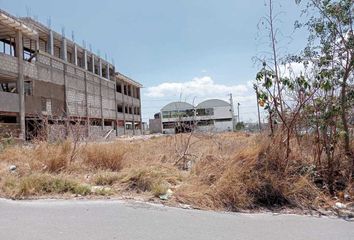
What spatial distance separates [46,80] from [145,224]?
35109 millimetres

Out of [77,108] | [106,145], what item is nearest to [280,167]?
[106,145]

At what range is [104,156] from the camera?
30.8 feet

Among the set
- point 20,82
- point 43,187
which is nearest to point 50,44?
point 20,82

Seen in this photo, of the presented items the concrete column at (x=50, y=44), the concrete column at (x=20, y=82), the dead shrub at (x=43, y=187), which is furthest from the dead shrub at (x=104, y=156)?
the concrete column at (x=50, y=44)

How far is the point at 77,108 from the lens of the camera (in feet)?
140

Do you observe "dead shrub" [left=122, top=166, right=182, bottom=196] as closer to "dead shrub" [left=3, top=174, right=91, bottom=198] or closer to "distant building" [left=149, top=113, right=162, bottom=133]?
"dead shrub" [left=3, top=174, right=91, bottom=198]

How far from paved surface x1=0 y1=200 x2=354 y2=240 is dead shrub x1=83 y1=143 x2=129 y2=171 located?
3.17 meters

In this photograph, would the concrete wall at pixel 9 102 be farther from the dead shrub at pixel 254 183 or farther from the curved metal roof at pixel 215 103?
the curved metal roof at pixel 215 103

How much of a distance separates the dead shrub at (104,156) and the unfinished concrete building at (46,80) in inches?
388

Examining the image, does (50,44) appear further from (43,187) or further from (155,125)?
(155,125)

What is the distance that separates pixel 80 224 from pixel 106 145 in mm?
5176

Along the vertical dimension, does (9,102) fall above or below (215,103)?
below

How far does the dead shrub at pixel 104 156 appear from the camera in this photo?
9155 mm

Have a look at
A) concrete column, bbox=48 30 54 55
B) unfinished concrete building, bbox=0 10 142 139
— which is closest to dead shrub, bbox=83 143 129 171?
unfinished concrete building, bbox=0 10 142 139
